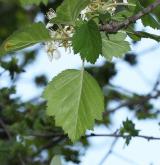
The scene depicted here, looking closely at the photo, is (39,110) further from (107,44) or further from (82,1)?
(82,1)

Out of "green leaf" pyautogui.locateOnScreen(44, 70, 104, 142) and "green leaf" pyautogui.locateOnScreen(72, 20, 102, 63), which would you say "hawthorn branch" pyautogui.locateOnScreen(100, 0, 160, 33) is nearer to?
"green leaf" pyautogui.locateOnScreen(72, 20, 102, 63)

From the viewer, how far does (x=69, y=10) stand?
1796 mm

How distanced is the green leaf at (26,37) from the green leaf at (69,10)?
65mm

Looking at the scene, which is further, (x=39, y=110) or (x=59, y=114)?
(x=39, y=110)

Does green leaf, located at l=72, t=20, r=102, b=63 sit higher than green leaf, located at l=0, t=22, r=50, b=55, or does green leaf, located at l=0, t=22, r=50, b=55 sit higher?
green leaf, located at l=0, t=22, r=50, b=55

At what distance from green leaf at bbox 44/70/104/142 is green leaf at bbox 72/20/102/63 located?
0.15m

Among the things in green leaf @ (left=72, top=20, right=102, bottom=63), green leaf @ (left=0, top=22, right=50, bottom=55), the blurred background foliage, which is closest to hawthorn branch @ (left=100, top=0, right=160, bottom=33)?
green leaf @ (left=72, top=20, right=102, bottom=63)

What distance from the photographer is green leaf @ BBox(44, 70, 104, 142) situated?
2.00m

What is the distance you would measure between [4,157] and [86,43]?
1.84 metres

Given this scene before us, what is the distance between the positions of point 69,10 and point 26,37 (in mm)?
166

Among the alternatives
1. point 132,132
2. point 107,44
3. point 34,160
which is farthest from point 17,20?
point 107,44

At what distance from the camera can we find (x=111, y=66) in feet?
14.1

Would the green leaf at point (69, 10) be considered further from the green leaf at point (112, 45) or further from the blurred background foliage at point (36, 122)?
the blurred background foliage at point (36, 122)

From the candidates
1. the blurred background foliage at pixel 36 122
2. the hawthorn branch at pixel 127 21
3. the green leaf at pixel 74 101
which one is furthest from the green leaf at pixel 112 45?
the blurred background foliage at pixel 36 122
